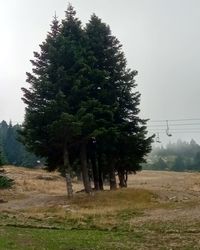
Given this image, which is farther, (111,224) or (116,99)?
(116,99)

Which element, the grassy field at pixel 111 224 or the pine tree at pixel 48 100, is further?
the pine tree at pixel 48 100

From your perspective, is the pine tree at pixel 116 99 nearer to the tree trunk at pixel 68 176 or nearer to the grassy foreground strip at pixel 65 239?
the tree trunk at pixel 68 176

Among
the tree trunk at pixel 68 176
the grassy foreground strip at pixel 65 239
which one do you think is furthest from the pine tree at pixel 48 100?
the grassy foreground strip at pixel 65 239

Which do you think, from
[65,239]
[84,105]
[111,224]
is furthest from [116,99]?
[65,239]

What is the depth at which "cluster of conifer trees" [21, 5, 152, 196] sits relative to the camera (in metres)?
40.2

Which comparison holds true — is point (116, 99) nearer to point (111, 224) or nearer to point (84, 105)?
point (84, 105)

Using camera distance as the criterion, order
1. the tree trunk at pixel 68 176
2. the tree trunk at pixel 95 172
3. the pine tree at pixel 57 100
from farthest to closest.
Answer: the tree trunk at pixel 95 172 → the tree trunk at pixel 68 176 → the pine tree at pixel 57 100

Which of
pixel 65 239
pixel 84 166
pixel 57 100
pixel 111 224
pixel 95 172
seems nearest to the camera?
pixel 65 239

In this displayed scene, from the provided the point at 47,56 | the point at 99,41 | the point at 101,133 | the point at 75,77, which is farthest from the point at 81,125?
the point at 99,41

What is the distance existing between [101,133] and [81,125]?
84.2 inches

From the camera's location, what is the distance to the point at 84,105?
40.5 meters

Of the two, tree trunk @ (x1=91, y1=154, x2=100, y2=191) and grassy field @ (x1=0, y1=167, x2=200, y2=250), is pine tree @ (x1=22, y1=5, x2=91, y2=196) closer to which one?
tree trunk @ (x1=91, y1=154, x2=100, y2=191)

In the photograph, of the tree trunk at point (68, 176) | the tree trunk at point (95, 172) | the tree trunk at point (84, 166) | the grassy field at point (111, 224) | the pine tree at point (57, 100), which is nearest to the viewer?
the grassy field at point (111, 224)

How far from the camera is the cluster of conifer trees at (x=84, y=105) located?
4025cm
